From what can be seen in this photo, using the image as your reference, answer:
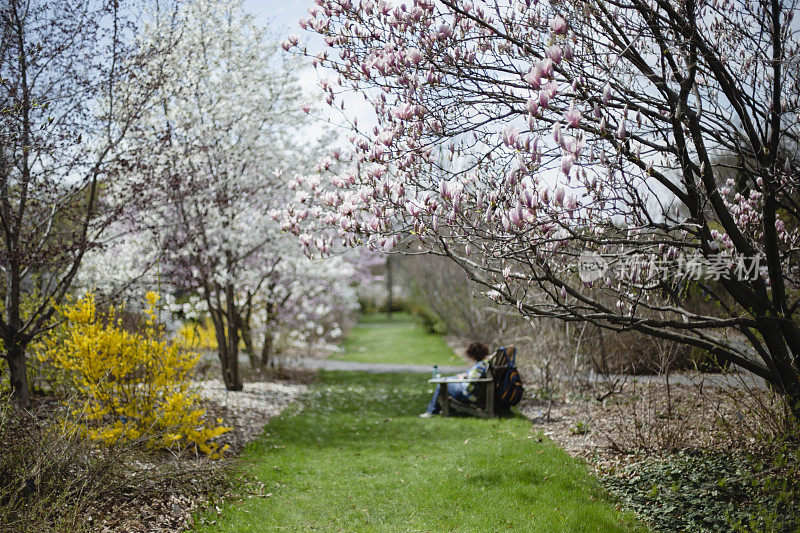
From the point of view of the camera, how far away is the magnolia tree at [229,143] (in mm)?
8453

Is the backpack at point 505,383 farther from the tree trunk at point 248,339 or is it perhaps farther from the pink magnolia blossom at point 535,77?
the tree trunk at point 248,339

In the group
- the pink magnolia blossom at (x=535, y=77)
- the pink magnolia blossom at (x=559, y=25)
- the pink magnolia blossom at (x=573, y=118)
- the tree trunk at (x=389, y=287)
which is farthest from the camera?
the tree trunk at (x=389, y=287)

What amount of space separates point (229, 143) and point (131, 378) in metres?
4.90

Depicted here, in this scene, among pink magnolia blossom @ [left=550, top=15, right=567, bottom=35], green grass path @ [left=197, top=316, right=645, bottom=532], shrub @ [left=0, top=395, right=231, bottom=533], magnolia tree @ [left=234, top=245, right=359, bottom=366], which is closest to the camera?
pink magnolia blossom @ [left=550, top=15, right=567, bottom=35]

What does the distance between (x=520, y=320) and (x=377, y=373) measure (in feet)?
12.8

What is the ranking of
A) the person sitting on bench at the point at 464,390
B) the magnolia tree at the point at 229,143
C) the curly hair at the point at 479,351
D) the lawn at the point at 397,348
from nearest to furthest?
the person sitting on bench at the point at 464,390 → the magnolia tree at the point at 229,143 → the curly hair at the point at 479,351 → the lawn at the point at 397,348

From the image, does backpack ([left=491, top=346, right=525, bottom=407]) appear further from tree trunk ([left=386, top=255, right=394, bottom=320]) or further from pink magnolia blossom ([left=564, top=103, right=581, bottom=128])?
tree trunk ([left=386, top=255, right=394, bottom=320])

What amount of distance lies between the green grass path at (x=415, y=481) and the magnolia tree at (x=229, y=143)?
2974 millimetres

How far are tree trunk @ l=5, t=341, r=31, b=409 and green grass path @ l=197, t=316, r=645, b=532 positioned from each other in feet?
7.06

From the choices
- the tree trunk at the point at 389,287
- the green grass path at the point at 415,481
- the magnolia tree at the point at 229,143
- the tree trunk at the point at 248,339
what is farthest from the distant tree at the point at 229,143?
the tree trunk at the point at 389,287

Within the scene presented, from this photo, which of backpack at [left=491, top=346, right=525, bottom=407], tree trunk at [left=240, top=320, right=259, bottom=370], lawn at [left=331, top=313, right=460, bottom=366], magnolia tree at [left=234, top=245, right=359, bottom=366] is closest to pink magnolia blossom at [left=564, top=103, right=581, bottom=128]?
backpack at [left=491, top=346, right=525, bottom=407]

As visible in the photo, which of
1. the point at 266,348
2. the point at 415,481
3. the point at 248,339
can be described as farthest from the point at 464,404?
the point at 248,339

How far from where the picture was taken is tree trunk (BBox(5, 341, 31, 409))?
16.4 ft

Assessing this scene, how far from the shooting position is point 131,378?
5270mm
